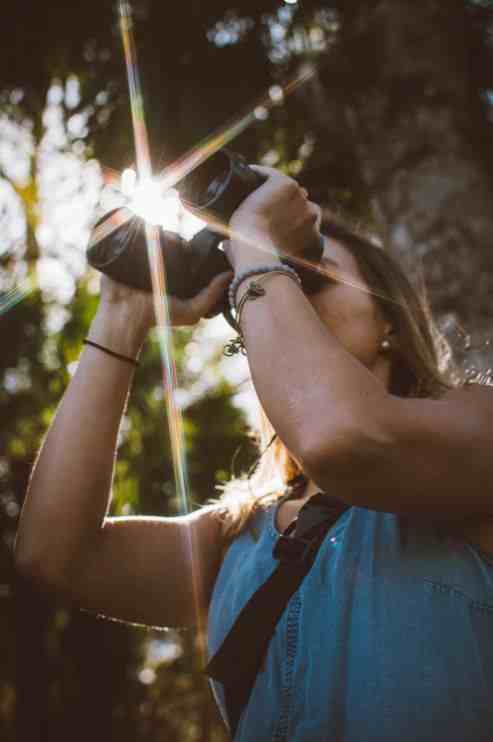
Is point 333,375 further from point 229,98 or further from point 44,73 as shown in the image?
point 44,73

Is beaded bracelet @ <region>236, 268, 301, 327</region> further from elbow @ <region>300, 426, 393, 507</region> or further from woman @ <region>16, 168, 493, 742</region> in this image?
→ elbow @ <region>300, 426, 393, 507</region>

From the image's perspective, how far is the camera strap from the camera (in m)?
1.31

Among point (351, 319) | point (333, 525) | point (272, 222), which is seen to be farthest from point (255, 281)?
point (333, 525)

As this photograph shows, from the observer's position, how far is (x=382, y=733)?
3.43 ft

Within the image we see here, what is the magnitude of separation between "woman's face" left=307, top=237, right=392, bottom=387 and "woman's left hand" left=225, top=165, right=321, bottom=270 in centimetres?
21

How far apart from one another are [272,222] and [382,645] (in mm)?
890

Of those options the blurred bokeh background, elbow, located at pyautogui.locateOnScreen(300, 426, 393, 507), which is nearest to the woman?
elbow, located at pyautogui.locateOnScreen(300, 426, 393, 507)

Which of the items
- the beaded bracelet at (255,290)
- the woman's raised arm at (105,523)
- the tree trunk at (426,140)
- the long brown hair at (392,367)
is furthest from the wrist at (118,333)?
the tree trunk at (426,140)

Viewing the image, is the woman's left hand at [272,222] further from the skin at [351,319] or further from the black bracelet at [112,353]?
the black bracelet at [112,353]

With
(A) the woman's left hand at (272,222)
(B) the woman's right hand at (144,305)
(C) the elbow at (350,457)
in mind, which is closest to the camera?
(C) the elbow at (350,457)

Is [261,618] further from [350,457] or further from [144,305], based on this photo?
[144,305]

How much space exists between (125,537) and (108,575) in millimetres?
117

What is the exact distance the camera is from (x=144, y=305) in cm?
175

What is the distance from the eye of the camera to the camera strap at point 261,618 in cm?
131
